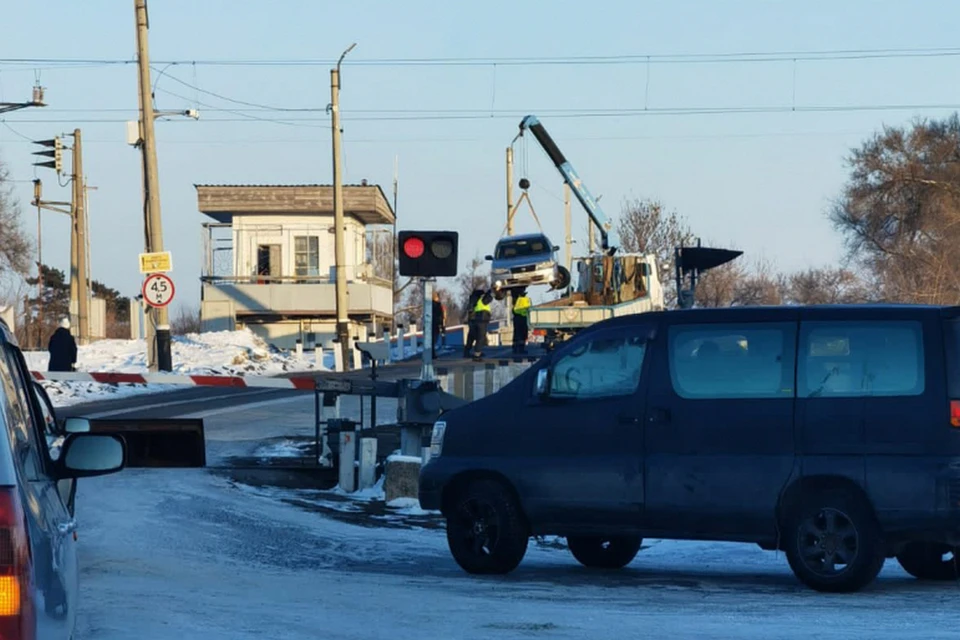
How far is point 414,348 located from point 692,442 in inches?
1595

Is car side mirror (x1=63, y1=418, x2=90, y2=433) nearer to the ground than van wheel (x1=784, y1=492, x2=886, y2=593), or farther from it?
farther from it

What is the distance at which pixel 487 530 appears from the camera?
37.0ft

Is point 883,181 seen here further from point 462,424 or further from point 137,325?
point 462,424

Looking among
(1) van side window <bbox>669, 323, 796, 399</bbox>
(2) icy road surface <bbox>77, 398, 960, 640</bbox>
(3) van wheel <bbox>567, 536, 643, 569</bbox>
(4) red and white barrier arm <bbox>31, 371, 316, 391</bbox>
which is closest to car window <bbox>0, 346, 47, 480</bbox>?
(2) icy road surface <bbox>77, 398, 960, 640</bbox>

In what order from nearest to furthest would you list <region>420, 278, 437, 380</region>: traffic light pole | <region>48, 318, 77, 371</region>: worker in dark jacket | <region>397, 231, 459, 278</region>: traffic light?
<region>397, 231, 459, 278</region>: traffic light
<region>420, 278, 437, 380</region>: traffic light pole
<region>48, 318, 77, 371</region>: worker in dark jacket

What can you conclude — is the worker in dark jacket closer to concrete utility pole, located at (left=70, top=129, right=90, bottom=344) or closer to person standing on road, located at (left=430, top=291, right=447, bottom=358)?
person standing on road, located at (left=430, top=291, right=447, bottom=358)

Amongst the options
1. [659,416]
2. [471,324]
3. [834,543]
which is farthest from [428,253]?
[471,324]

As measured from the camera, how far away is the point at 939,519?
9.81m

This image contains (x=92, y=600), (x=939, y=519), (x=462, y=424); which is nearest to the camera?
(x=92, y=600)

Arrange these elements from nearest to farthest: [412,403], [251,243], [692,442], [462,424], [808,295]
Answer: [692,442] < [462,424] < [412,403] < [251,243] < [808,295]

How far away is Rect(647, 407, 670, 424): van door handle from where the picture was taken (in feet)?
35.2

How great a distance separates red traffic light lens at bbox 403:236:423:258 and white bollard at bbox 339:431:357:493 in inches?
99.2

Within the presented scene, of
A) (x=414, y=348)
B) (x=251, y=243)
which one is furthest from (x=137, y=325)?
(x=414, y=348)

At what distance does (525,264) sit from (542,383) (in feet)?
124
